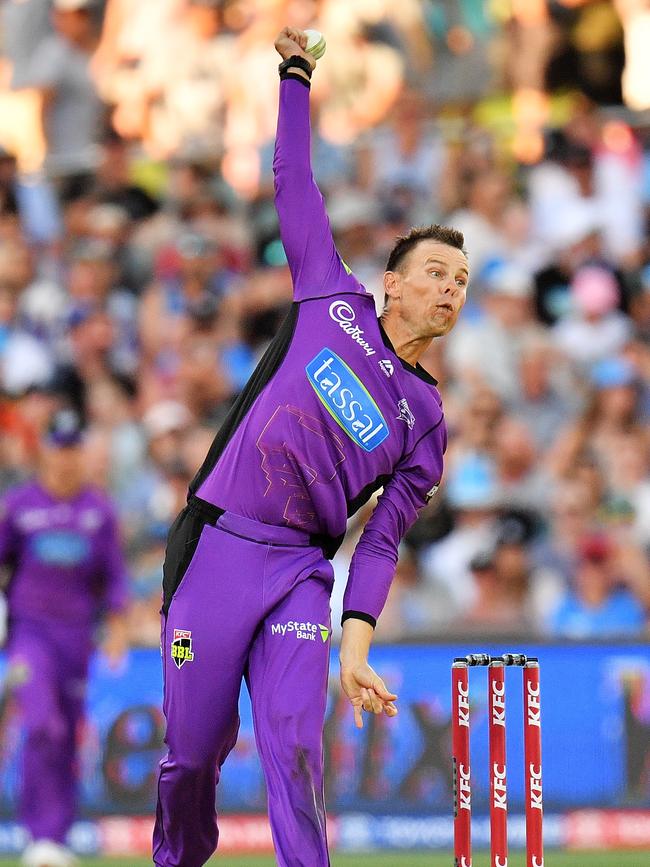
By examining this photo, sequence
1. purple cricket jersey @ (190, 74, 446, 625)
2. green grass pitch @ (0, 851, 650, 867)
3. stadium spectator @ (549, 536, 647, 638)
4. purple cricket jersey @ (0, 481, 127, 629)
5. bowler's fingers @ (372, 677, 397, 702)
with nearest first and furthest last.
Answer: bowler's fingers @ (372, 677, 397, 702), purple cricket jersey @ (190, 74, 446, 625), purple cricket jersey @ (0, 481, 127, 629), green grass pitch @ (0, 851, 650, 867), stadium spectator @ (549, 536, 647, 638)

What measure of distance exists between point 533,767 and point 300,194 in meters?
2.06

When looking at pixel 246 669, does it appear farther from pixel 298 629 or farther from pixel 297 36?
pixel 297 36

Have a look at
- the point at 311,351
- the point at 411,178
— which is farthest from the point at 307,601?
the point at 411,178

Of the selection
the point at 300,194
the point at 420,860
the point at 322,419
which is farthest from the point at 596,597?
the point at 300,194

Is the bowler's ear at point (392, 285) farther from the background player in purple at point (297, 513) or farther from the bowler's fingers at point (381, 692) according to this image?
the bowler's fingers at point (381, 692)

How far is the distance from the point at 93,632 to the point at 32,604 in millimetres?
427

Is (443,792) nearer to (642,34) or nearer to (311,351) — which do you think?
(311,351)

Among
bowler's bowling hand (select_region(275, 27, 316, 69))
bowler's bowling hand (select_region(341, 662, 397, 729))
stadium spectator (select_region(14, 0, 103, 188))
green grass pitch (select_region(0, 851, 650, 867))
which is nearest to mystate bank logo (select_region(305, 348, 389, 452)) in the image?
bowler's bowling hand (select_region(341, 662, 397, 729))

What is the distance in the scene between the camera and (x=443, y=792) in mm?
10531

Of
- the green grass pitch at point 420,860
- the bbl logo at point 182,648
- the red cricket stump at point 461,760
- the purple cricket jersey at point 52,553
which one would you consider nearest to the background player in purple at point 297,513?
the bbl logo at point 182,648

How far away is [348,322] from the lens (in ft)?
18.7

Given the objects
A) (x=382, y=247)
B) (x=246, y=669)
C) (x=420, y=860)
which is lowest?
(x=420, y=860)

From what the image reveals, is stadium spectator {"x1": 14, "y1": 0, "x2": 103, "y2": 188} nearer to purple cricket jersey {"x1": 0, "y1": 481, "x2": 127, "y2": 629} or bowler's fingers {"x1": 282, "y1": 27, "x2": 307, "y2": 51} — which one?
purple cricket jersey {"x1": 0, "y1": 481, "x2": 127, "y2": 629}

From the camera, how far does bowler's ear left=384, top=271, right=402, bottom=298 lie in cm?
578
